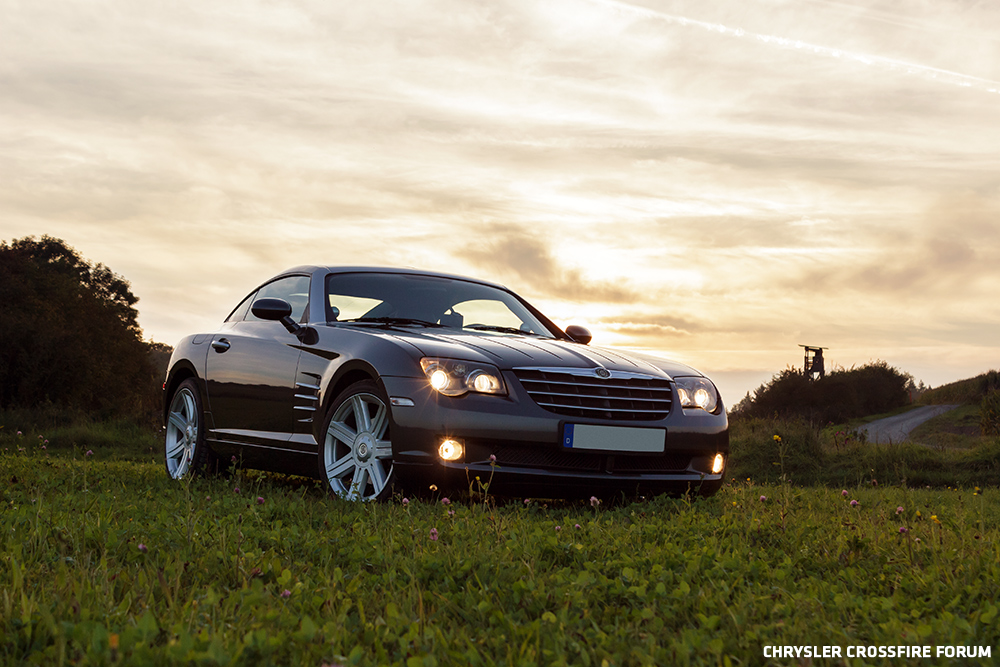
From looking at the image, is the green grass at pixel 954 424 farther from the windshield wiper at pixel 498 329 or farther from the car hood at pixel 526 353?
the car hood at pixel 526 353

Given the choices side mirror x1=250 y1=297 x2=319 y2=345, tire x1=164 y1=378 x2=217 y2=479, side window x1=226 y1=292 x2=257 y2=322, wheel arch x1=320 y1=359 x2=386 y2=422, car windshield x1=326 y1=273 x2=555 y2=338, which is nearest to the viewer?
wheel arch x1=320 y1=359 x2=386 y2=422

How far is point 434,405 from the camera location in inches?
195

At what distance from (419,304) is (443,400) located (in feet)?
5.51

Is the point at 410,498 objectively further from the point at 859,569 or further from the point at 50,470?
the point at 50,470

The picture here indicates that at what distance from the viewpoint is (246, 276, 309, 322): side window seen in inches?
265

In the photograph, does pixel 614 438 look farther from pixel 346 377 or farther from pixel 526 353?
pixel 346 377

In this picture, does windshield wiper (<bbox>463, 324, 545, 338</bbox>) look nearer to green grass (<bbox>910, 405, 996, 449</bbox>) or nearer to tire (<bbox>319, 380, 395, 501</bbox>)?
tire (<bbox>319, 380, 395, 501</bbox>)

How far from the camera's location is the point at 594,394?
17.2 feet

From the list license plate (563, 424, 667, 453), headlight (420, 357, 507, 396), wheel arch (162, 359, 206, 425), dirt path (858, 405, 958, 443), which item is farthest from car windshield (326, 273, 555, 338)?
dirt path (858, 405, 958, 443)

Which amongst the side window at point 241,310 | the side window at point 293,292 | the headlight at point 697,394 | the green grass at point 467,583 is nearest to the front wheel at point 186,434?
the side window at point 241,310

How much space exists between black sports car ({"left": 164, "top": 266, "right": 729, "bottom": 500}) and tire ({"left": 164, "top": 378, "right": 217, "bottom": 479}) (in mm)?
Result: 375

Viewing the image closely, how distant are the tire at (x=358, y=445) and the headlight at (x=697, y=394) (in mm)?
1896

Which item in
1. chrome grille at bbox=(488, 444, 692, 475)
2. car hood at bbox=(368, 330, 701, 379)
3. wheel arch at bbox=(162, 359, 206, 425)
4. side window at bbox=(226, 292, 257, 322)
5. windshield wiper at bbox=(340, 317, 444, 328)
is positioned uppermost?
side window at bbox=(226, 292, 257, 322)

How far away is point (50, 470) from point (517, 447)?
4.30 m
